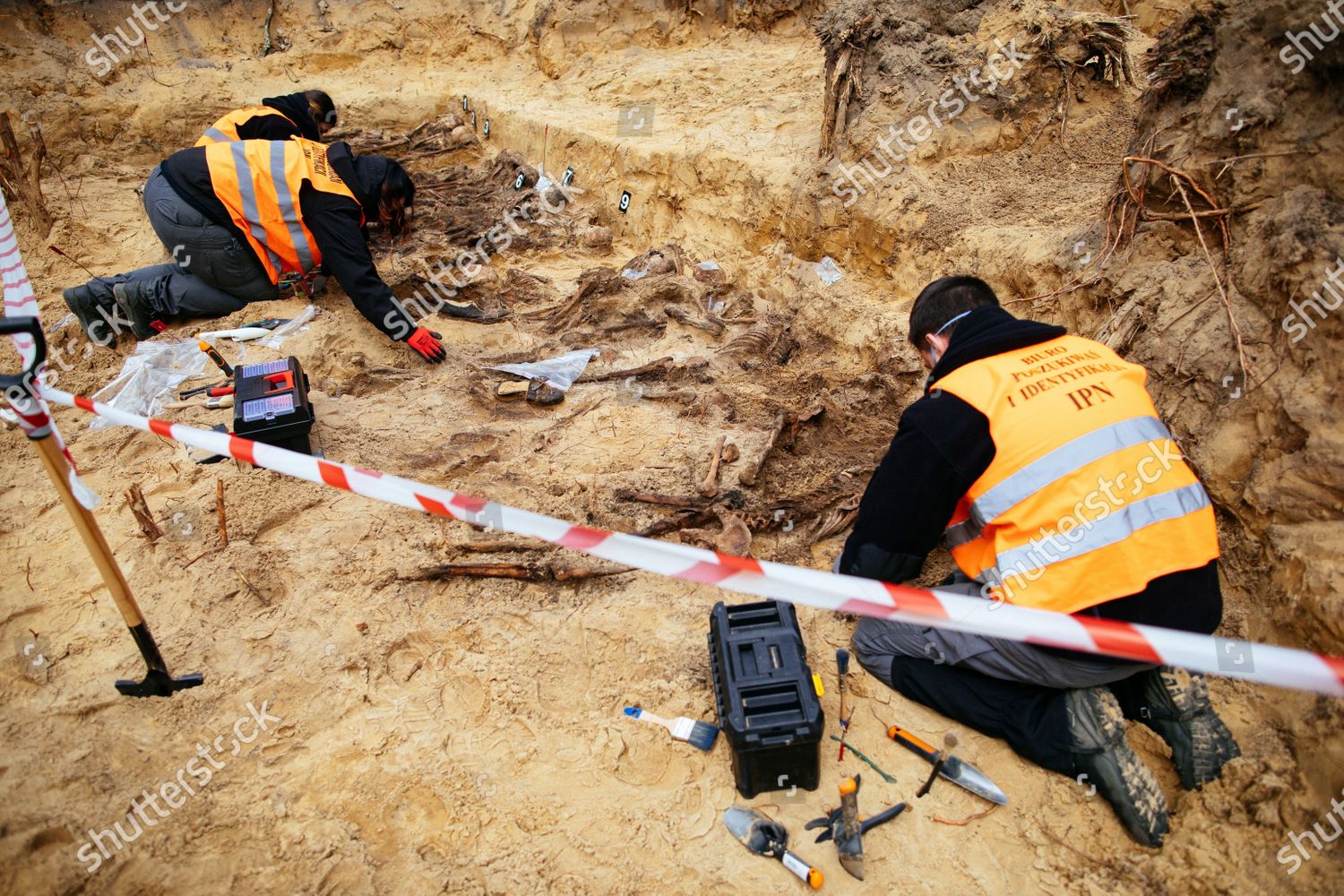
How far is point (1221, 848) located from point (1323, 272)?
2.20 metres

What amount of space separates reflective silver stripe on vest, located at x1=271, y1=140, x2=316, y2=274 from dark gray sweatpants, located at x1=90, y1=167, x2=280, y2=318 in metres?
0.52

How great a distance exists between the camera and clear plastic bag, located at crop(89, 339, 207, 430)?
14.8 feet

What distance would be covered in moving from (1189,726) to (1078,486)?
100cm

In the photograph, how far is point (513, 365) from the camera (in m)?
5.17

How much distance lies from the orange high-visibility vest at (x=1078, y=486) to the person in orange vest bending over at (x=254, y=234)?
416 centimetres

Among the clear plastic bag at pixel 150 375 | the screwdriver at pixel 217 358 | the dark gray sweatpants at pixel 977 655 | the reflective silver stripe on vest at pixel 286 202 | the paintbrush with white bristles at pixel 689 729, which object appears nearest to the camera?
the dark gray sweatpants at pixel 977 655

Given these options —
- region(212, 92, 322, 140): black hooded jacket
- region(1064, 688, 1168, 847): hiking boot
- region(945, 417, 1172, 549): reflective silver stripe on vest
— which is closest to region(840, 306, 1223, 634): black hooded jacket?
region(945, 417, 1172, 549): reflective silver stripe on vest

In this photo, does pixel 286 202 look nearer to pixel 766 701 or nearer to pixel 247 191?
pixel 247 191

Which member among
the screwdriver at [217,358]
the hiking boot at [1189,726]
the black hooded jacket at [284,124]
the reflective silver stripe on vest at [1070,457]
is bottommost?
the hiking boot at [1189,726]

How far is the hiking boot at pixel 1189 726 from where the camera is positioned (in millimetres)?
2371

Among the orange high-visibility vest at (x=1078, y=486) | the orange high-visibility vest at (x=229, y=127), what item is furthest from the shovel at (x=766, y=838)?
the orange high-visibility vest at (x=229, y=127)

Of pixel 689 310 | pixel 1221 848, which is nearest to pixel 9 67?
pixel 689 310

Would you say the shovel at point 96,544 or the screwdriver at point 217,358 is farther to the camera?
the screwdriver at point 217,358

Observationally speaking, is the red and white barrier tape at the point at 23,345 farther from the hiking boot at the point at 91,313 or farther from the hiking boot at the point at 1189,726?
A: the hiking boot at the point at 1189,726
